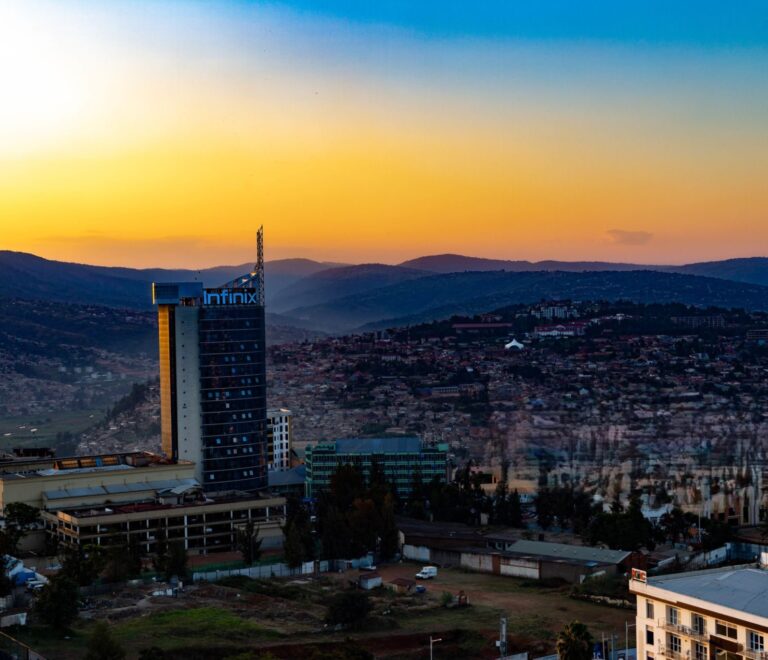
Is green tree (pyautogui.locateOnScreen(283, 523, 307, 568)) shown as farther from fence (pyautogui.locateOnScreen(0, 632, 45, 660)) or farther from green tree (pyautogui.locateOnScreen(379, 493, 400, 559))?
fence (pyautogui.locateOnScreen(0, 632, 45, 660))

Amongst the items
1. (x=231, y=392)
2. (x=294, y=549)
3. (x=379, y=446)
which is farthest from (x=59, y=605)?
(x=379, y=446)

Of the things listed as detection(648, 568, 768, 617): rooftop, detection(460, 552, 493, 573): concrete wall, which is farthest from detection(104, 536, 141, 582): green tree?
detection(648, 568, 768, 617): rooftop

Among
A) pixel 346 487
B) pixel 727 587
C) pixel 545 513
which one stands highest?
pixel 727 587

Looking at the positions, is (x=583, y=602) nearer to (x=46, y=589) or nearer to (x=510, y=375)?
(x=46, y=589)

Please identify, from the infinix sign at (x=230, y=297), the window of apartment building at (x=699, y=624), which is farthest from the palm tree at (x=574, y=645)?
the infinix sign at (x=230, y=297)

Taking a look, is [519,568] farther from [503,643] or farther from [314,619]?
[503,643]
